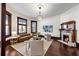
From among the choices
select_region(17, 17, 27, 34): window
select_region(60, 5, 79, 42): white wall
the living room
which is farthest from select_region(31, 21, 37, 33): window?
select_region(60, 5, 79, 42): white wall

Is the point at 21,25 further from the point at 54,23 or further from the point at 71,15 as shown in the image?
the point at 71,15

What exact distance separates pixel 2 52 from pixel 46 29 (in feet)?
13.5

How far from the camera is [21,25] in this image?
206 inches

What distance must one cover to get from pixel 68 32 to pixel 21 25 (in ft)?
10.7

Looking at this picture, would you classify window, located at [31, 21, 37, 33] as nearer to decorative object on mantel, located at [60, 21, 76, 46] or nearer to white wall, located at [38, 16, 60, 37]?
white wall, located at [38, 16, 60, 37]

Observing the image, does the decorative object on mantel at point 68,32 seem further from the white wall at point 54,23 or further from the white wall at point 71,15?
the white wall at point 54,23

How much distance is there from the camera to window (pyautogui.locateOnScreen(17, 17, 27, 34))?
5050 millimetres

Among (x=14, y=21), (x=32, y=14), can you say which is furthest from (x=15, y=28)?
(x=32, y=14)

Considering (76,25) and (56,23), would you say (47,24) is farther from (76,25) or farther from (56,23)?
(76,25)

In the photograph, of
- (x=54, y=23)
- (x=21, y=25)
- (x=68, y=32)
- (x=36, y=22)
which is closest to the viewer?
(x=21, y=25)

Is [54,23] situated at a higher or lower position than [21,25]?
higher

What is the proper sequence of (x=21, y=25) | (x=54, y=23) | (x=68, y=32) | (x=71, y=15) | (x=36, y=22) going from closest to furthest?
(x=21, y=25), (x=36, y=22), (x=71, y=15), (x=68, y=32), (x=54, y=23)

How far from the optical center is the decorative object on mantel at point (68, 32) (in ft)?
18.1

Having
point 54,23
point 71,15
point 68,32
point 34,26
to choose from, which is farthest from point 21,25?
point 68,32
